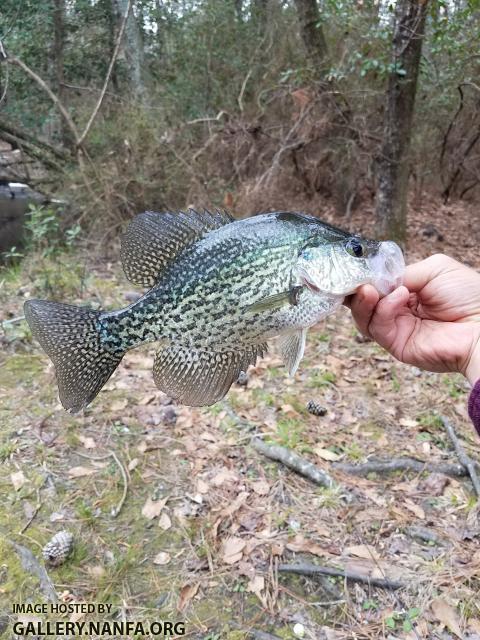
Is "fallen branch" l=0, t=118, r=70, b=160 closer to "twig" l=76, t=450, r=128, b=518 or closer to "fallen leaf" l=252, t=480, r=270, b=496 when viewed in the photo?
"twig" l=76, t=450, r=128, b=518

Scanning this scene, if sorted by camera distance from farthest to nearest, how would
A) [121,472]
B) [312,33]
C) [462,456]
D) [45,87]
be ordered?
[312,33], [45,87], [462,456], [121,472]

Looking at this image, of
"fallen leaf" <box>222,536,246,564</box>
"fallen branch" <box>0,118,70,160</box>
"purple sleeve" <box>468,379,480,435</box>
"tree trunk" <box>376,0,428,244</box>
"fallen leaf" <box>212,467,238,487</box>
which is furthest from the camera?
"fallen branch" <box>0,118,70,160</box>

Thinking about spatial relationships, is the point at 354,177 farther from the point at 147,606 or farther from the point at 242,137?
the point at 147,606

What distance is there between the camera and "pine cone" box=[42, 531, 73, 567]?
10.8 ft

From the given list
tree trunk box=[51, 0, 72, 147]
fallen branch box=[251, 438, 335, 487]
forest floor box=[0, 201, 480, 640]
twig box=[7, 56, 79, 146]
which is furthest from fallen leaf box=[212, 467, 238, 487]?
tree trunk box=[51, 0, 72, 147]

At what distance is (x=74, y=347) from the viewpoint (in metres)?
2.01

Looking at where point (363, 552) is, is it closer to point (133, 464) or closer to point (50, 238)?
point (133, 464)

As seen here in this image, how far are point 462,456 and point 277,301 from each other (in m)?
3.01

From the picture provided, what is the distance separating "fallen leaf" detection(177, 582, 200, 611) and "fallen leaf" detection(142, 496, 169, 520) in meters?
0.59

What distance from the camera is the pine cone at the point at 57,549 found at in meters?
3.28

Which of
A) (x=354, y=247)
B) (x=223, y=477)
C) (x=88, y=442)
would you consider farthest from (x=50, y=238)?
(x=354, y=247)

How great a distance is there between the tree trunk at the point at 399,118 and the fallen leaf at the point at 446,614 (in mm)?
5500

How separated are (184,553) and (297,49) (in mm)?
10361

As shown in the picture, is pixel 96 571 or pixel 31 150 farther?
pixel 31 150
